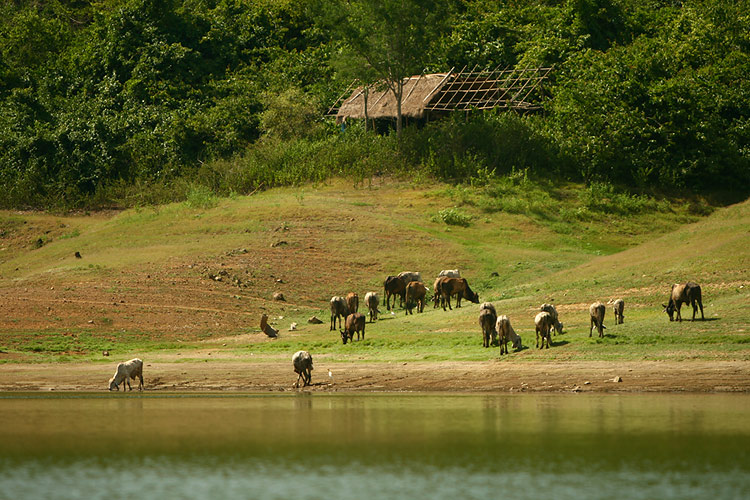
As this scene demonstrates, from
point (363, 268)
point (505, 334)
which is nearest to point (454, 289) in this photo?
→ point (363, 268)

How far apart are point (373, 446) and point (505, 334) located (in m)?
7.36

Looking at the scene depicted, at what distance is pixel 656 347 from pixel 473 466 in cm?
881

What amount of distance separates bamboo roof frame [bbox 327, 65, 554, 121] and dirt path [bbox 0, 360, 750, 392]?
30.7 m

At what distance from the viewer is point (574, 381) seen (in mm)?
20906

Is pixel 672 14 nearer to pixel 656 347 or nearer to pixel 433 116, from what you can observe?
pixel 433 116

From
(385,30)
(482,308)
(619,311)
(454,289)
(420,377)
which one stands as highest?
(385,30)

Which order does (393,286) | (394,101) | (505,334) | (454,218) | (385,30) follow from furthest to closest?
(394,101) → (385,30) → (454,218) → (393,286) → (505,334)

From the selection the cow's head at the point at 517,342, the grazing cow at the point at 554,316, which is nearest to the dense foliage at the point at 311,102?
the grazing cow at the point at 554,316

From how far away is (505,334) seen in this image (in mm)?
22922

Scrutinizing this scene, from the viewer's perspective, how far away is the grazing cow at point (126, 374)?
21.4m

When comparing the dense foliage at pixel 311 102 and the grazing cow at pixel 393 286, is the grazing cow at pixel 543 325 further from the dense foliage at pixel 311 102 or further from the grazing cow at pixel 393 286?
the dense foliage at pixel 311 102

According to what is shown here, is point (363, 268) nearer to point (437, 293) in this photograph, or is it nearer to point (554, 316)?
point (437, 293)

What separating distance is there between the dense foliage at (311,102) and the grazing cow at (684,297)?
2371cm

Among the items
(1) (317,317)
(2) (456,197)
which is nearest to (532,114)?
(2) (456,197)
